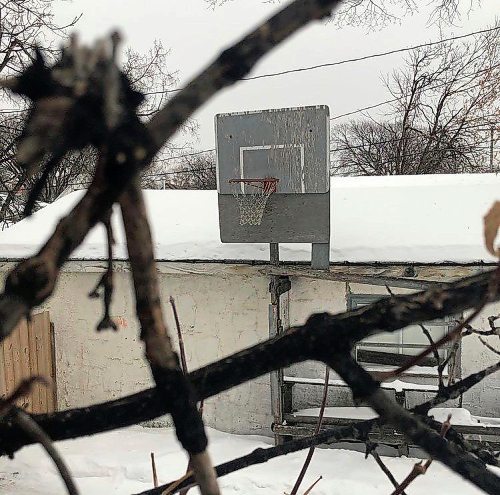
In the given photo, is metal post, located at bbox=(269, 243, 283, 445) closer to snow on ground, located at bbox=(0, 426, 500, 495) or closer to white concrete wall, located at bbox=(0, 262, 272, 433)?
white concrete wall, located at bbox=(0, 262, 272, 433)

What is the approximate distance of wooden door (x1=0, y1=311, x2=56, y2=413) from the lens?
566 cm

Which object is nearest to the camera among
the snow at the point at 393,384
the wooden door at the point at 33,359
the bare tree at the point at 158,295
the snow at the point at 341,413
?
the bare tree at the point at 158,295

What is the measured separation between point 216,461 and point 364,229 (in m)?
2.64

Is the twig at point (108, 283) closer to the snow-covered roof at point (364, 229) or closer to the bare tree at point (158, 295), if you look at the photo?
the bare tree at point (158, 295)

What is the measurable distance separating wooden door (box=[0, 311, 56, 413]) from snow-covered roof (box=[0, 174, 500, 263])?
886 millimetres

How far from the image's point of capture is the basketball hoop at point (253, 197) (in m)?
5.06

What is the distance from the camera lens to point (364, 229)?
5766mm

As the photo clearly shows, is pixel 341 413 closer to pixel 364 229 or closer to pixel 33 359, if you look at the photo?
pixel 364 229

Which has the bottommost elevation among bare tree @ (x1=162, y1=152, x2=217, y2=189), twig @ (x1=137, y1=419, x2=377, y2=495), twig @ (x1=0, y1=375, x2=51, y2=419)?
twig @ (x1=137, y1=419, x2=377, y2=495)

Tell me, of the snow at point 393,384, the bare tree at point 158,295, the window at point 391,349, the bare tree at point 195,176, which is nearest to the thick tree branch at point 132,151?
the bare tree at point 158,295

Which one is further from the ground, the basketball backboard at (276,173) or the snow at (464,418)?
the basketball backboard at (276,173)

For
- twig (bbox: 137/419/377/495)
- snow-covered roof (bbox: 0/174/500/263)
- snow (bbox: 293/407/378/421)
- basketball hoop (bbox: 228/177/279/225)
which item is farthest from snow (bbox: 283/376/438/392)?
twig (bbox: 137/419/377/495)

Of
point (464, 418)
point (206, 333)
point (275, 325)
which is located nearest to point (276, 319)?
point (275, 325)

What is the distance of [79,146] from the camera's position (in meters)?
0.25
